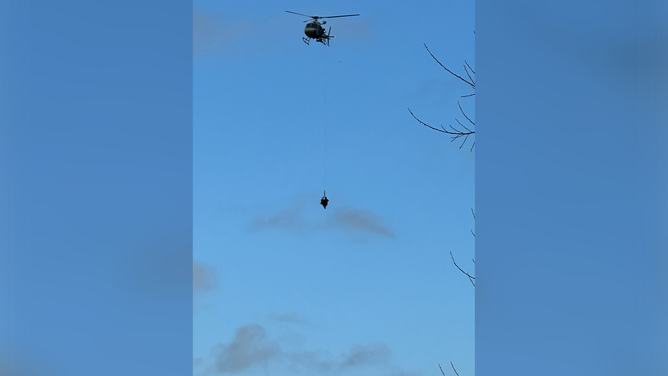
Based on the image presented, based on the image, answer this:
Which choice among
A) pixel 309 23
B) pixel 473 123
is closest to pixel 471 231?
pixel 473 123

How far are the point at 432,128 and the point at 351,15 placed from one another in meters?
38.5

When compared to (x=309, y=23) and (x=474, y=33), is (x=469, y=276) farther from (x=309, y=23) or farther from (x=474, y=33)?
(x=309, y=23)

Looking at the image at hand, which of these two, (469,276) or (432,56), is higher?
(432,56)

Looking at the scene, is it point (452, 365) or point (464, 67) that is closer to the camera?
point (452, 365)

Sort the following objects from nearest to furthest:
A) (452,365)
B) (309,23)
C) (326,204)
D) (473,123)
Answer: (452,365), (473,123), (326,204), (309,23)

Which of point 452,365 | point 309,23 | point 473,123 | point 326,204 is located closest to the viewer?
point 452,365

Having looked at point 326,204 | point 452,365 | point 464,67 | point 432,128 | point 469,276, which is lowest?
point 326,204

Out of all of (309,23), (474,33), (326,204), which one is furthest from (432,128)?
(309,23)

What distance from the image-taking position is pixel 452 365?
898 cm

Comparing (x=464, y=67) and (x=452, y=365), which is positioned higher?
(x=464, y=67)

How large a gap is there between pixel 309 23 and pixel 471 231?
38460mm

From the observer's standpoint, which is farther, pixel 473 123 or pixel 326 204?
pixel 326 204

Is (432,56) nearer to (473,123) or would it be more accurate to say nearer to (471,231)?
(473,123)

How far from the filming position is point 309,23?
46.3 metres
